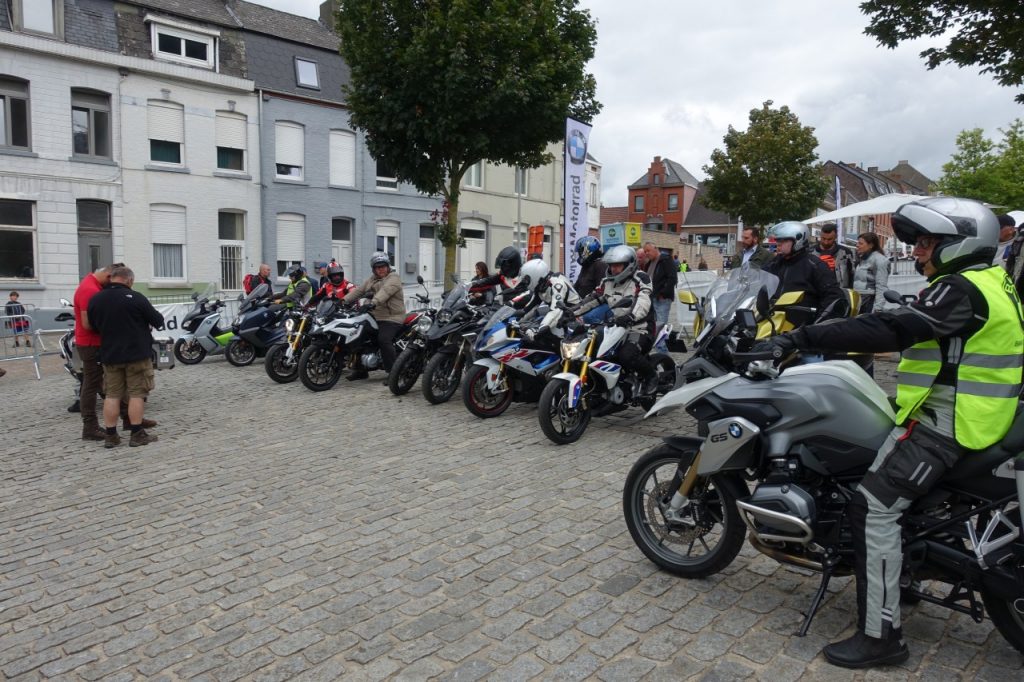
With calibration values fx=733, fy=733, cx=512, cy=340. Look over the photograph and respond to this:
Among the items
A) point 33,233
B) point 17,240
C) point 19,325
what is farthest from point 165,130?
point 19,325

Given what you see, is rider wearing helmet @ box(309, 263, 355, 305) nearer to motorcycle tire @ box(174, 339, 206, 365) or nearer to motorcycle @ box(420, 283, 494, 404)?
motorcycle tire @ box(174, 339, 206, 365)

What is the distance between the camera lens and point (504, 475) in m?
5.48

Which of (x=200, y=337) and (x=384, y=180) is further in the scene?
(x=384, y=180)

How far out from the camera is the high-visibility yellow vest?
102 inches

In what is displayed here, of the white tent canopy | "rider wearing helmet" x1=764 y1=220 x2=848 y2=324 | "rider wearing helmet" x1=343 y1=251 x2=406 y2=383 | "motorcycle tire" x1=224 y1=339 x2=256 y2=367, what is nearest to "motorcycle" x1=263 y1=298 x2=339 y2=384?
"rider wearing helmet" x1=343 y1=251 x2=406 y2=383

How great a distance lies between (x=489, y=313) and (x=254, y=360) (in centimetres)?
562

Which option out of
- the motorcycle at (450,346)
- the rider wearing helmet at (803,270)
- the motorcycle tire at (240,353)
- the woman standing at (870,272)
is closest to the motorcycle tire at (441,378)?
the motorcycle at (450,346)

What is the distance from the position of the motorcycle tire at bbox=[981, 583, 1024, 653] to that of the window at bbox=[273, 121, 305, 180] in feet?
76.8

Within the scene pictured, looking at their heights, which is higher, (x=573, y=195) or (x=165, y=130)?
(x=165, y=130)

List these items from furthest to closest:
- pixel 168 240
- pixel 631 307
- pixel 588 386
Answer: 1. pixel 168 240
2. pixel 631 307
3. pixel 588 386

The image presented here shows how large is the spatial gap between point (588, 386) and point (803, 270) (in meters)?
2.12

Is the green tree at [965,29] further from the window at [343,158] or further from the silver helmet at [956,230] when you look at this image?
the window at [343,158]

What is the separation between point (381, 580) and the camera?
372 centimetres

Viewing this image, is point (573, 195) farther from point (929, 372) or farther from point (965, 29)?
point (929, 372)
